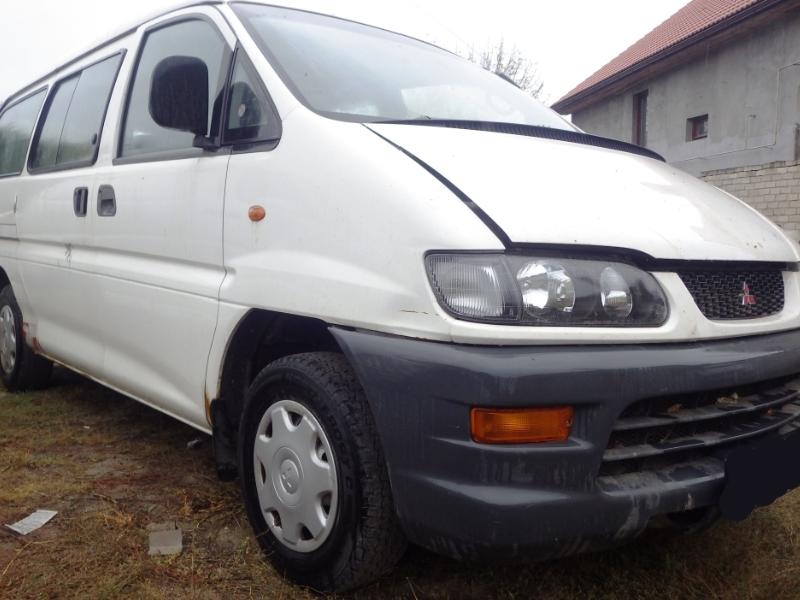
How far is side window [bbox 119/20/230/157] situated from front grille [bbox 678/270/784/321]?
1589mm

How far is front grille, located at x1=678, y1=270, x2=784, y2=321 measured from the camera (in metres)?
1.77

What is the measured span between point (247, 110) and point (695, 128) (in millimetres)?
15409

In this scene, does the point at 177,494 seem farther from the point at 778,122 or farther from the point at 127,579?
the point at 778,122

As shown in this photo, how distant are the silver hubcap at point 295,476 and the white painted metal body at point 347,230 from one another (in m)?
0.31

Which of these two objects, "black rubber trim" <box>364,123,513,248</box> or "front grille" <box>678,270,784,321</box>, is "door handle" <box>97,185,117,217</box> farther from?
"front grille" <box>678,270,784,321</box>

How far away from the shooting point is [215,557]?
2.17m

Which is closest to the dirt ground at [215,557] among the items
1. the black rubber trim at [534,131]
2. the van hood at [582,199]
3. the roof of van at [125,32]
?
the van hood at [582,199]

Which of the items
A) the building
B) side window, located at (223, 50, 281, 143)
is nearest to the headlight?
side window, located at (223, 50, 281, 143)

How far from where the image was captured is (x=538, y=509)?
152 cm

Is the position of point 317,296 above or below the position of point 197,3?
below

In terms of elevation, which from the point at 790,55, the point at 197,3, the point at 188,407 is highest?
the point at 790,55

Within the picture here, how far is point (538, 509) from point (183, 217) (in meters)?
1.57

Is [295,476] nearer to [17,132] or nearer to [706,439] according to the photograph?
[706,439]

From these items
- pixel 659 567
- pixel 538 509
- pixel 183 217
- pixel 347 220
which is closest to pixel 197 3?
pixel 183 217
